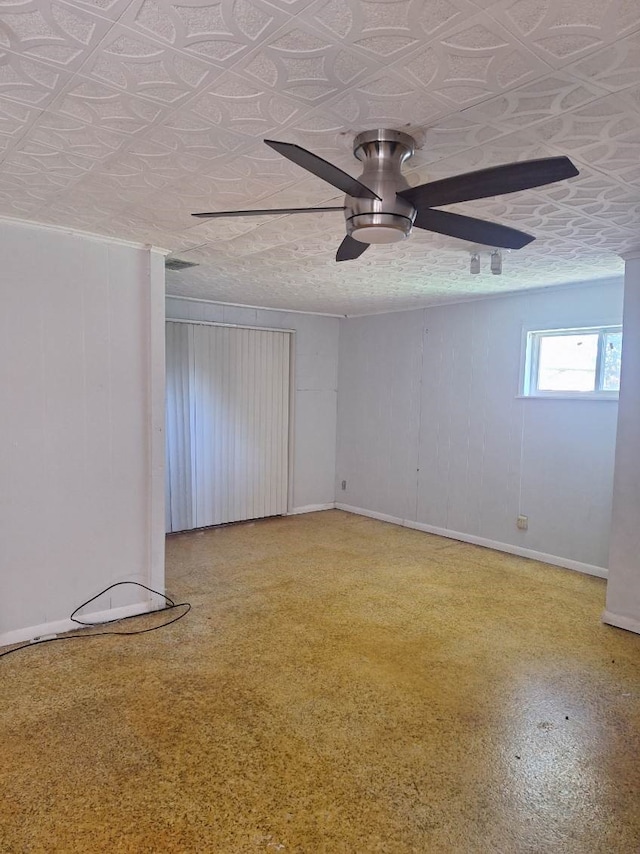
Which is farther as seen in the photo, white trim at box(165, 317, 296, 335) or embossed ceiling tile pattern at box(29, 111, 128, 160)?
white trim at box(165, 317, 296, 335)

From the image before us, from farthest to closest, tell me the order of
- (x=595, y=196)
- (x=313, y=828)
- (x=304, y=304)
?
(x=304, y=304) < (x=595, y=196) < (x=313, y=828)

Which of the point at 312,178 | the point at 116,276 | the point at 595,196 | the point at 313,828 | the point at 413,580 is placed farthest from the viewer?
the point at 413,580

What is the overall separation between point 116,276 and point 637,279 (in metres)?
3.22

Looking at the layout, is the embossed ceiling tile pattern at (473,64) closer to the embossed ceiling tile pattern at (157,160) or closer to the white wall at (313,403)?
the embossed ceiling tile pattern at (157,160)

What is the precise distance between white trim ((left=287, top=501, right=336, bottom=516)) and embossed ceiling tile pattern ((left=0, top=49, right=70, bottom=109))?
512 cm

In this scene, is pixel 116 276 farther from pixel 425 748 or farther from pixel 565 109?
pixel 425 748

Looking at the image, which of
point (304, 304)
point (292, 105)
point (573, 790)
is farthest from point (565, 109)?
point (304, 304)

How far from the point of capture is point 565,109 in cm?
165

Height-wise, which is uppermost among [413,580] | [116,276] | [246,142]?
[246,142]

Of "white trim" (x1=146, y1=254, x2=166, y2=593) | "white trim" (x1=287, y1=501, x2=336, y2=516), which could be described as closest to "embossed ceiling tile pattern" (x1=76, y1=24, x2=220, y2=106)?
"white trim" (x1=146, y1=254, x2=166, y2=593)

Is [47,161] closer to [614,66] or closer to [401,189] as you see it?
[401,189]

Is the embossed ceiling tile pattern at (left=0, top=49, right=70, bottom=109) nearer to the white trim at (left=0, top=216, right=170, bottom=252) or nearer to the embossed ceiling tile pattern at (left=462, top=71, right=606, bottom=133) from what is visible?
the embossed ceiling tile pattern at (left=462, top=71, right=606, bottom=133)

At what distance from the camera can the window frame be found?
426 centimetres

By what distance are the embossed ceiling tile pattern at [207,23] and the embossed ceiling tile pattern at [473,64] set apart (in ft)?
1.28
